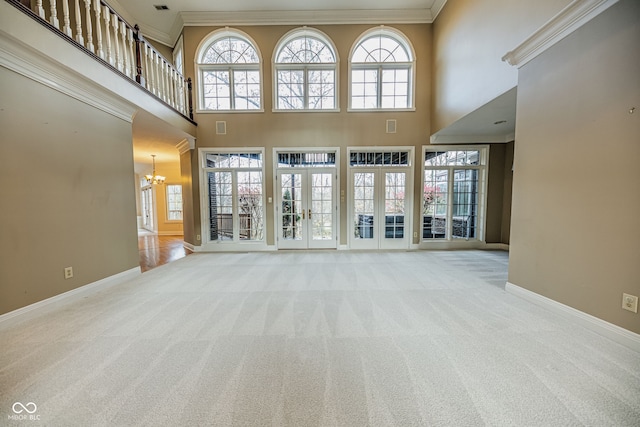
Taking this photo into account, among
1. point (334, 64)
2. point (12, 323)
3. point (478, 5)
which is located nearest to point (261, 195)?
point (334, 64)

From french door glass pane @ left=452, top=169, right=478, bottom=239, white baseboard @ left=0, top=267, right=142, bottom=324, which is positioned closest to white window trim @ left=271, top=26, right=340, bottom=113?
french door glass pane @ left=452, top=169, right=478, bottom=239

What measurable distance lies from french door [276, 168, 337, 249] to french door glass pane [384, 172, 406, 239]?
3.99 feet

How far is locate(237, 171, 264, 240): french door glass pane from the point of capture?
17.3 feet

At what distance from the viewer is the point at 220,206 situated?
534 cm

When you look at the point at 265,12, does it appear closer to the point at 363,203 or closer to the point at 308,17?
the point at 308,17

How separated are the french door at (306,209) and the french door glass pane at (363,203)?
1.65ft

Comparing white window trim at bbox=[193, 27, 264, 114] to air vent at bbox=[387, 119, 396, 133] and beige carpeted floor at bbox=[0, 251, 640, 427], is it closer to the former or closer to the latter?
air vent at bbox=[387, 119, 396, 133]

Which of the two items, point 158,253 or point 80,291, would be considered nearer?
point 80,291

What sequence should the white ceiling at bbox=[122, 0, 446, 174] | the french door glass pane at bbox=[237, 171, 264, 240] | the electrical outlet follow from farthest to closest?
1. the french door glass pane at bbox=[237, 171, 264, 240]
2. the white ceiling at bbox=[122, 0, 446, 174]
3. the electrical outlet

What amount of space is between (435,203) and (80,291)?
20.6 feet

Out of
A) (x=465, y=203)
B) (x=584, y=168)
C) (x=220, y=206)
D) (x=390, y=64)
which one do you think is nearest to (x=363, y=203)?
(x=465, y=203)

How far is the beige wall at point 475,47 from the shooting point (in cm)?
258

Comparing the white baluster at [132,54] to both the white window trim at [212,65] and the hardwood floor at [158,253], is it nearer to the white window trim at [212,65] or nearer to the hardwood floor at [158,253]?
the white window trim at [212,65]

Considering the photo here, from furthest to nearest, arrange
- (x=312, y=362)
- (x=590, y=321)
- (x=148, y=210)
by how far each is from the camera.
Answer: (x=148, y=210), (x=590, y=321), (x=312, y=362)
